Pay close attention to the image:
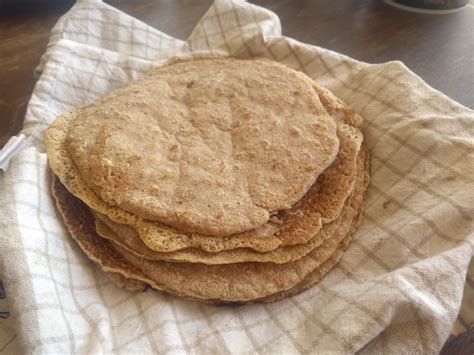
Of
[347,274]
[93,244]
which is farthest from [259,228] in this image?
[93,244]

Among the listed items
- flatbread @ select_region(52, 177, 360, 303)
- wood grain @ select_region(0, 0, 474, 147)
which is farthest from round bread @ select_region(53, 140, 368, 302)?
wood grain @ select_region(0, 0, 474, 147)

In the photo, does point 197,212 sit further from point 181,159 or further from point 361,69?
point 361,69

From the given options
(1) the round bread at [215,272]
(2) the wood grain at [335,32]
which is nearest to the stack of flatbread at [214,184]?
(1) the round bread at [215,272]

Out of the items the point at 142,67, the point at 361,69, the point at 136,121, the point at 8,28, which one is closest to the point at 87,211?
the point at 136,121

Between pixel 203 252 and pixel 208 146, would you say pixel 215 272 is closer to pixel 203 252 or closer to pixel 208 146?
pixel 203 252

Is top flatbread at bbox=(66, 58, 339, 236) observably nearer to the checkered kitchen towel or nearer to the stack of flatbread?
the stack of flatbread

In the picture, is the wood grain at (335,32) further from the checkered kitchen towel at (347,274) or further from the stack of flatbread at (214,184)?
the stack of flatbread at (214,184)
